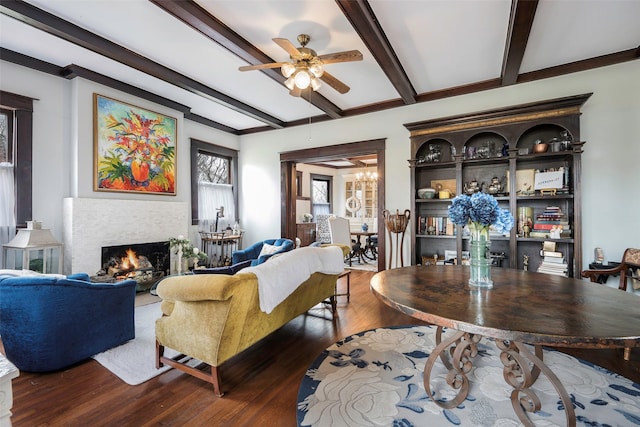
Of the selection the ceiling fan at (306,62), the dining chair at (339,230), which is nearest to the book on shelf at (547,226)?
→ the dining chair at (339,230)

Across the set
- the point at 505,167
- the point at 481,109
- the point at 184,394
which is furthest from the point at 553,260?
the point at 184,394

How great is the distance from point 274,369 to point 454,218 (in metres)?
1.72

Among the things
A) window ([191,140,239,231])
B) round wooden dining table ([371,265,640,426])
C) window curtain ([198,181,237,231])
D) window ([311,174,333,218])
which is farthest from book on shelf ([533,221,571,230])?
window ([311,174,333,218])

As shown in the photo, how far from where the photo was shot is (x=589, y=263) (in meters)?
3.39

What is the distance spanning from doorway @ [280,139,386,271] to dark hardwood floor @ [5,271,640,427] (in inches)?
104

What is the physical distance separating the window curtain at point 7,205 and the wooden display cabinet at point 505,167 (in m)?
5.13

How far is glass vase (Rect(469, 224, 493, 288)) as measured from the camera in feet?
5.92

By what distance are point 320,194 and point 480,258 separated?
7.40 metres

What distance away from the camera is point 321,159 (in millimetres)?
5430

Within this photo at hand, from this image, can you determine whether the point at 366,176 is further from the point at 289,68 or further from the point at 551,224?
the point at 289,68

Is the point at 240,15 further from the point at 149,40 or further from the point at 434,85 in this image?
the point at 434,85

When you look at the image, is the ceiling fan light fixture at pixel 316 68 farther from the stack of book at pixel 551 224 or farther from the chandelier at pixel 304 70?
the stack of book at pixel 551 224

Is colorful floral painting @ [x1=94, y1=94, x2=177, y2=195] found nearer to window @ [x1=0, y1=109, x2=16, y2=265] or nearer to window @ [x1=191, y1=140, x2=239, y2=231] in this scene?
window @ [x1=191, y1=140, x2=239, y2=231]

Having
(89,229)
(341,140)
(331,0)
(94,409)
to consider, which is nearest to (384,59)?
(331,0)
